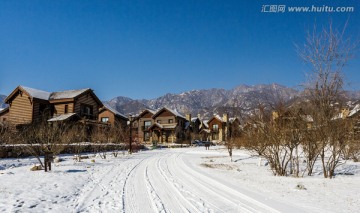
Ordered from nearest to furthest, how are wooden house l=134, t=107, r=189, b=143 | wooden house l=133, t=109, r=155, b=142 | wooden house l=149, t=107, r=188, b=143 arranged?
wooden house l=149, t=107, r=188, b=143 < wooden house l=134, t=107, r=189, b=143 < wooden house l=133, t=109, r=155, b=142

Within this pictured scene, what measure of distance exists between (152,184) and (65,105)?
30086 millimetres

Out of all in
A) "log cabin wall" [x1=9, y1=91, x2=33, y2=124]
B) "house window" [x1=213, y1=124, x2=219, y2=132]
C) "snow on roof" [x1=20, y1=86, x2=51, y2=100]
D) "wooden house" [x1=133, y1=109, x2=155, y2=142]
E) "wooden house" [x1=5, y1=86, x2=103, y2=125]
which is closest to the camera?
"log cabin wall" [x1=9, y1=91, x2=33, y2=124]

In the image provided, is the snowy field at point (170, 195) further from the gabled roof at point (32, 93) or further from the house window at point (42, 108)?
the house window at point (42, 108)

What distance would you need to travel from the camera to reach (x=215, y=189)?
29.5ft

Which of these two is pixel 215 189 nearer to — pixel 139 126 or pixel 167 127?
pixel 167 127

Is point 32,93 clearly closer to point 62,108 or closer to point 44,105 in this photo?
point 44,105

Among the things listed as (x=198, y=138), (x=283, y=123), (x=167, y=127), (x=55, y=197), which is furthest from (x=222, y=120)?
(x=55, y=197)

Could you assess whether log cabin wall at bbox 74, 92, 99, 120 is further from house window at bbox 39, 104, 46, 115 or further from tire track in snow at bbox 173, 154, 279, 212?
tire track in snow at bbox 173, 154, 279, 212

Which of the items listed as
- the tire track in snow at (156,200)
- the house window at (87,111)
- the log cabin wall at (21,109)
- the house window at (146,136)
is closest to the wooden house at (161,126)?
the house window at (146,136)

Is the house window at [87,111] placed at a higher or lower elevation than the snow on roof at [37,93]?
lower

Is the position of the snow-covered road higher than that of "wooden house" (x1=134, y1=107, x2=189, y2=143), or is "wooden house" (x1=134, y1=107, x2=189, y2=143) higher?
"wooden house" (x1=134, y1=107, x2=189, y2=143)

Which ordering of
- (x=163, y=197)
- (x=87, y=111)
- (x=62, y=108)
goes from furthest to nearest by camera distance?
(x=87, y=111)
(x=62, y=108)
(x=163, y=197)

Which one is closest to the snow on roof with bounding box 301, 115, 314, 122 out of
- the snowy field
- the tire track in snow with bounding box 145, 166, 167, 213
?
the snowy field

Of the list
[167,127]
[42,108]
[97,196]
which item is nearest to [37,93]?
[42,108]
